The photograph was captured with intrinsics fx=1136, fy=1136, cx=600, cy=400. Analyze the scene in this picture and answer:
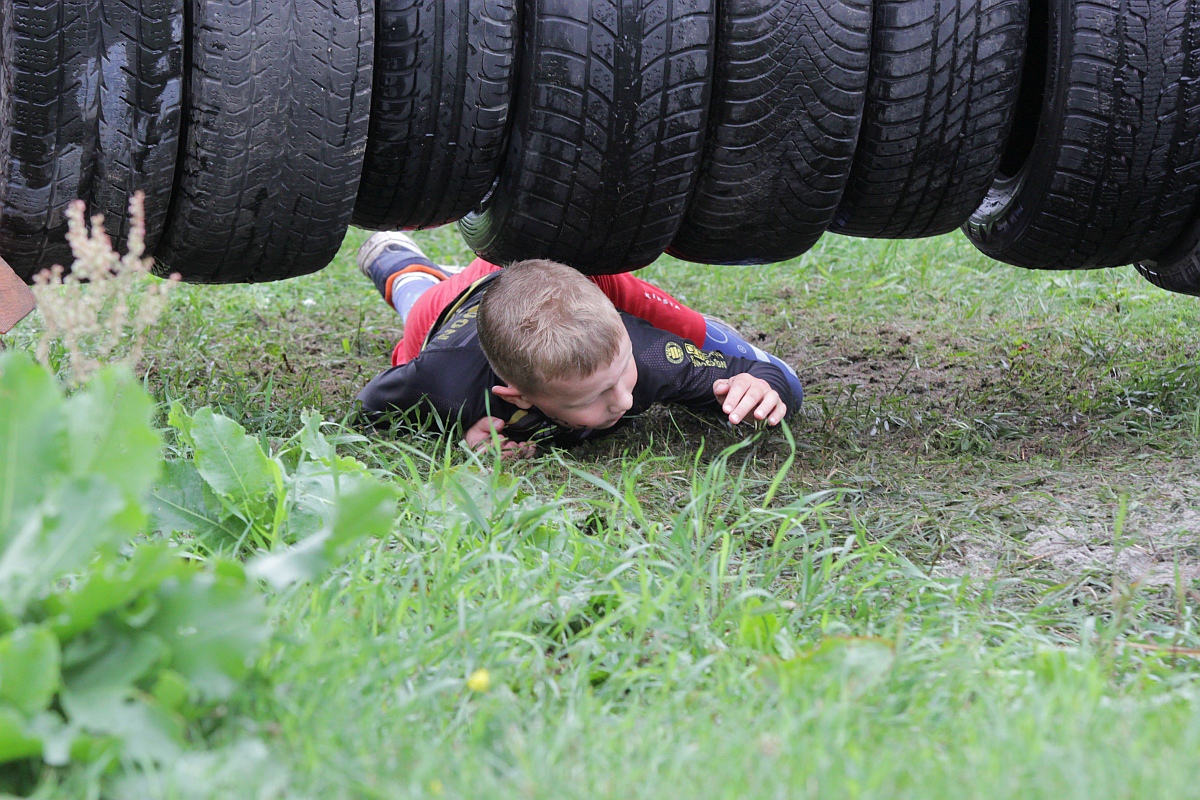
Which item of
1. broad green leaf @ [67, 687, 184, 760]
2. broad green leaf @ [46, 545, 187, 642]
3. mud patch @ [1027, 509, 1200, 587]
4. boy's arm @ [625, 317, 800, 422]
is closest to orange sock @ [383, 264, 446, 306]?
boy's arm @ [625, 317, 800, 422]

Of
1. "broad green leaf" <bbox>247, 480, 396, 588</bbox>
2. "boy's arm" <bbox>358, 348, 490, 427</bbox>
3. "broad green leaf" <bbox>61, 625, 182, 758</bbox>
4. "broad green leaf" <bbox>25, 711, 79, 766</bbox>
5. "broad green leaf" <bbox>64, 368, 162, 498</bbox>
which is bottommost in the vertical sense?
"boy's arm" <bbox>358, 348, 490, 427</bbox>

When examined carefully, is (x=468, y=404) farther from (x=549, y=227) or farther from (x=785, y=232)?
(x=785, y=232)

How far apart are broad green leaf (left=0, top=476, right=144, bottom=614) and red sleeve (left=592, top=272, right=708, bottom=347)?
2.49 metres

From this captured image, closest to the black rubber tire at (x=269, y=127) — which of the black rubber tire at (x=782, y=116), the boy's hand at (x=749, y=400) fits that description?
the black rubber tire at (x=782, y=116)

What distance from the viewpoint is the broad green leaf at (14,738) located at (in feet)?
4.37

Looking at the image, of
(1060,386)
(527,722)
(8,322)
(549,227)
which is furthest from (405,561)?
(1060,386)

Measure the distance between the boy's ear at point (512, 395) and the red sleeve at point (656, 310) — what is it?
0.71 metres

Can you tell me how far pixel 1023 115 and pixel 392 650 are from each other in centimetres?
229

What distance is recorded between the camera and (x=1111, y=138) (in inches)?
112

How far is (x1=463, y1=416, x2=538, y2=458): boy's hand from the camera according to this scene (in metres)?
3.10

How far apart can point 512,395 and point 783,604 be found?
4.41ft

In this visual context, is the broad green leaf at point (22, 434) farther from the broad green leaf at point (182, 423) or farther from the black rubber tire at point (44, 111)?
the black rubber tire at point (44, 111)

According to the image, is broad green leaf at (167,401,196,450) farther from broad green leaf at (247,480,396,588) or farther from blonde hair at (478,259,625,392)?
broad green leaf at (247,480,396,588)

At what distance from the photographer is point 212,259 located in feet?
9.31
